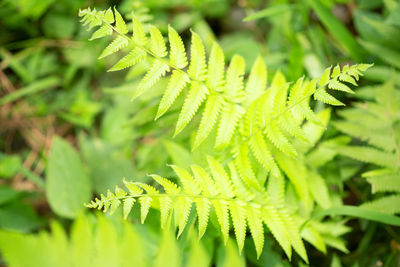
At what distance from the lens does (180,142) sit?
56.6 inches

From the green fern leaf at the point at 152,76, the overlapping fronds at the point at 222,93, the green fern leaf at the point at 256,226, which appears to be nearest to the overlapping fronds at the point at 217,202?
the green fern leaf at the point at 256,226

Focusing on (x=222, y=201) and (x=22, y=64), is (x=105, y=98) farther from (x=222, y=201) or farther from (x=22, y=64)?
(x=222, y=201)

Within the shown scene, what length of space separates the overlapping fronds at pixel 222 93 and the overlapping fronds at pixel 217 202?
102 millimetres

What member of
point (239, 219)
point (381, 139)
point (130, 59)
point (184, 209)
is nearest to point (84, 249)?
point (184, 209)

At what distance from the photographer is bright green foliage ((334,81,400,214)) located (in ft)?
4.11

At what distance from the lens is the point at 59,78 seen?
8.05 ft

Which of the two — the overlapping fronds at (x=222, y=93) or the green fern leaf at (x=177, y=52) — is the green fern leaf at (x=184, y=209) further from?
the green fern leaf at (x=177, y=52)

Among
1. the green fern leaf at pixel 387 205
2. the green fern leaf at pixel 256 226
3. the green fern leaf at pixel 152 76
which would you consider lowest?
the green fern leaf at pixel 387 205

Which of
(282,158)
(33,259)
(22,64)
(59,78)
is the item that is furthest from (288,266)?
(22,64)

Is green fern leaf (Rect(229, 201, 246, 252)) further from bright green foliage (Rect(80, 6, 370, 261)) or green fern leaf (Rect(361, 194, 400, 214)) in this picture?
green fern leaf (Rect(361, 194, 400, 214))

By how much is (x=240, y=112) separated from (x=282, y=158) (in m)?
0.24

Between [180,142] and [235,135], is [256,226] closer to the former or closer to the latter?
[235,135]

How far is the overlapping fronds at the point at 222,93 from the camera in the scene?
1.01 metres

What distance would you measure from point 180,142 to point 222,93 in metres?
0.33
